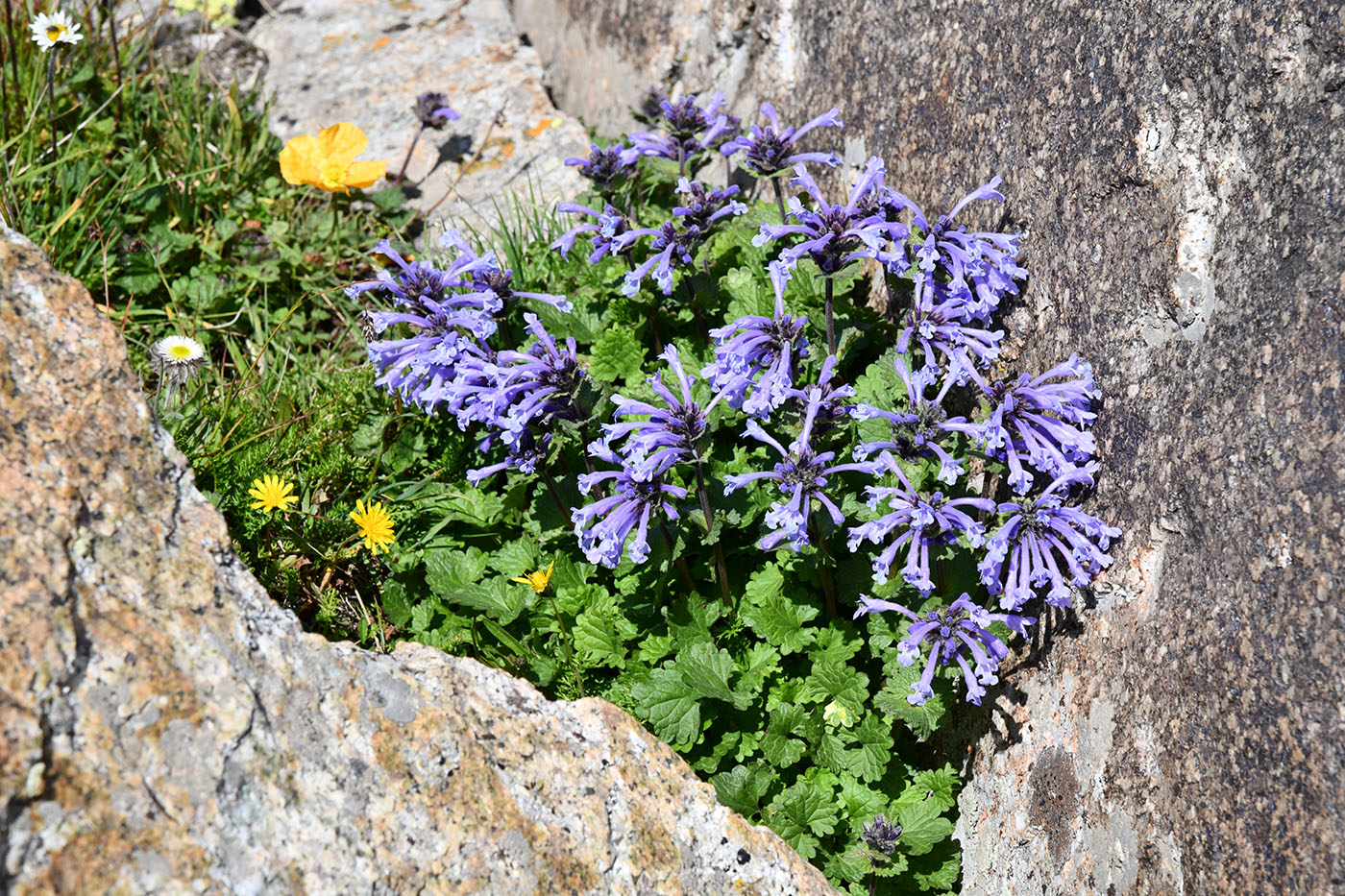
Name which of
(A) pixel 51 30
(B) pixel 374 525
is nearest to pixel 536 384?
(B) pixel 374 525

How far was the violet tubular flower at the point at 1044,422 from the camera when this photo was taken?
3137mm

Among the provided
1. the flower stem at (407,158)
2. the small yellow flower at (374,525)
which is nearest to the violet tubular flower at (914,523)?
the small yellow flower at (374,525)

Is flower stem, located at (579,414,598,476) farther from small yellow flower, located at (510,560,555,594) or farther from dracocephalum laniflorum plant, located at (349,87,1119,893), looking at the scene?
small yellow flower, located at (510,560,555,594)

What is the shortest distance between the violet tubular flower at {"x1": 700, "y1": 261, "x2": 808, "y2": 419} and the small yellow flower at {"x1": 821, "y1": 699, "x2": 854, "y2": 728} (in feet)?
3.51

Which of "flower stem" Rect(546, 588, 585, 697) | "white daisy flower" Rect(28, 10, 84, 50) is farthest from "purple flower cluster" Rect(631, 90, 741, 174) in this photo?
"white daisy flower" Rect(28, 10, 84, 50)

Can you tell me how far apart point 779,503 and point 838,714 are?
0.79 m

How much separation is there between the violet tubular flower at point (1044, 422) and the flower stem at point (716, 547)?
0.93m

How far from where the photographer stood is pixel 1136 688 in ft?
9.46

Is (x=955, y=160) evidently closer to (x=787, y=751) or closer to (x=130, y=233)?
(x=787, y=751)

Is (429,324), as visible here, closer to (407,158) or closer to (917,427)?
(917,427)

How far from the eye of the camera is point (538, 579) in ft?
12.3

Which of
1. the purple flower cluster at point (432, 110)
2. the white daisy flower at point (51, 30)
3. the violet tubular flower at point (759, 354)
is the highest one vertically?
the white daisy flower at point (51, 30)

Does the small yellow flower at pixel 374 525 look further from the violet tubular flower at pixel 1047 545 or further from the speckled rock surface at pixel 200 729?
the violet tubular flower at pixel 1047 545

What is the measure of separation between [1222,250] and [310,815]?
290cm
